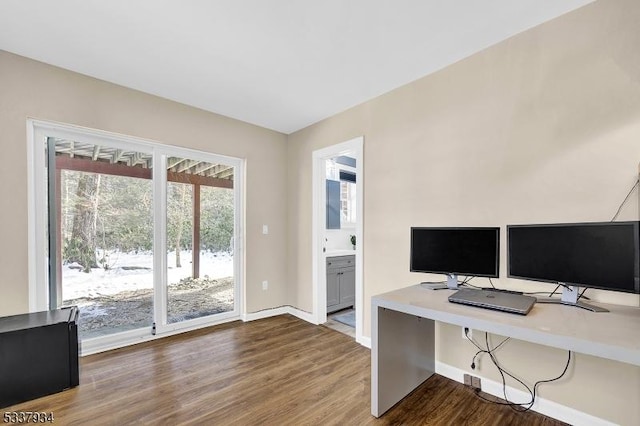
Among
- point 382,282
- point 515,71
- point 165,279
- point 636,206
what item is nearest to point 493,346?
point 382,282

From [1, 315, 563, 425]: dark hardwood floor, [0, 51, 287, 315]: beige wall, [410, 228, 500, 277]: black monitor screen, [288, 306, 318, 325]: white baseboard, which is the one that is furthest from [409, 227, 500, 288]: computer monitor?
[0, 51, 287, 315]: beige wall

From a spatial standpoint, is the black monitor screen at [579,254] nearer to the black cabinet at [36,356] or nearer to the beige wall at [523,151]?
the beige wall at [523,151]

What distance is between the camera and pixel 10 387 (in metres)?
1.94

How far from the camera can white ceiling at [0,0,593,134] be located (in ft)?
5.88

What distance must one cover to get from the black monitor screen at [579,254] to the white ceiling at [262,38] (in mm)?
1391

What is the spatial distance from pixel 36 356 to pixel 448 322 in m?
2.76

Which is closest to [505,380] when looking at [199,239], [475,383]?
[475,383]

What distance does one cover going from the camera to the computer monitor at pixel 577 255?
144 cm

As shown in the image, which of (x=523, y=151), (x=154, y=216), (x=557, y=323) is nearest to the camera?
(x=557, y=323)

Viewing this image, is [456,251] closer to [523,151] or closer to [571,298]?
[571,298]

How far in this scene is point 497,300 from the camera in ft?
5.54

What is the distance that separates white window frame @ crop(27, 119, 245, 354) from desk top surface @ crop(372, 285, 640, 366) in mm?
2427

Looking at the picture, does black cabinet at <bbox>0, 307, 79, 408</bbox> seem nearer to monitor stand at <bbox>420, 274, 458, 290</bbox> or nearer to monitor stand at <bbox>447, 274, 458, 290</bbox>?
monitor stand at <bbox>420, 274, 458, 290</bbox>

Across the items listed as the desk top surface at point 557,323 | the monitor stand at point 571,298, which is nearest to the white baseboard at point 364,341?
the desk top surface at point 557,323
